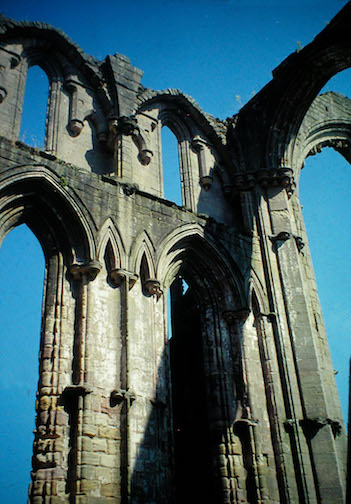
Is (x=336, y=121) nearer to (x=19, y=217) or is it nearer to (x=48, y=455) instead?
(x=19, y=217)

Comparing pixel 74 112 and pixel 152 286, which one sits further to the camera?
pixel 74 112

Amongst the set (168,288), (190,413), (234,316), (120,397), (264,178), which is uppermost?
(264,178)

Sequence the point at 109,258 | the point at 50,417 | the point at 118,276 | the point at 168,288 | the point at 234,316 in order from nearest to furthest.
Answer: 1. the point at 50,417
2. the point at 118,276
3. the point at 109,258
4. the point at 168,288
5. the point at 234,316

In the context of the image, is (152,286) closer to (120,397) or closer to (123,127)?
(120,397)

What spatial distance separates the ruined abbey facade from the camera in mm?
8617

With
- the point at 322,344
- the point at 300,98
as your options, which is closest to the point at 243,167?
the point at 300,98

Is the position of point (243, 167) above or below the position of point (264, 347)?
above

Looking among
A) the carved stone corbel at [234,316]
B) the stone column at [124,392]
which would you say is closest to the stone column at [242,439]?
the carved stone corbel at [234,316]

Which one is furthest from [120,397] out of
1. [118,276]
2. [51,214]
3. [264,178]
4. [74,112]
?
[264,178]

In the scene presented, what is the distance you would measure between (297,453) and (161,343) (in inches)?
110

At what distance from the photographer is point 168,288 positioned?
10.8 metres

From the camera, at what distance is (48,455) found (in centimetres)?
800

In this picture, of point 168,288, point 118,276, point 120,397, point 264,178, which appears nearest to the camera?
point 120,397

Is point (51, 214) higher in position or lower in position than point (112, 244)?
higher
